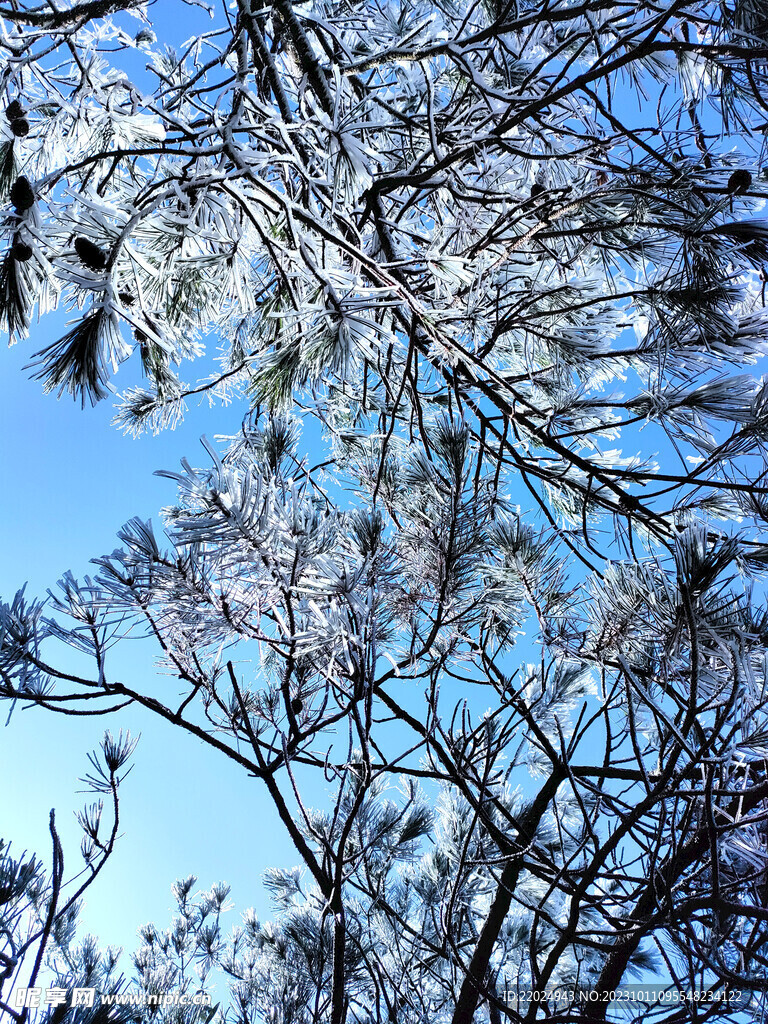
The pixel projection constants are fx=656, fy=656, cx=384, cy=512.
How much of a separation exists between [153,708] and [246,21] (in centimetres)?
130

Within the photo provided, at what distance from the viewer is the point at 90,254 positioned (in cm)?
94

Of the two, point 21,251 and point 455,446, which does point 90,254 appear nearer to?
point 21,251

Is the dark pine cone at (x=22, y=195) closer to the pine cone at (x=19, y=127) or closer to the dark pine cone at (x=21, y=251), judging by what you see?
the dark pine cone at (x=21, y=251)

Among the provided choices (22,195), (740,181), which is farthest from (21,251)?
(740,181)

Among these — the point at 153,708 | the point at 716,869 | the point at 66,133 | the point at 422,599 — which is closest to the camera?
the point at 716,869

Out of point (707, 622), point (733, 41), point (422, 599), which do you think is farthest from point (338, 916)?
point (733, 41)

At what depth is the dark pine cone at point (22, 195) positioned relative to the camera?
929 mm

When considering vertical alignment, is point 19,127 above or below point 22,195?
above

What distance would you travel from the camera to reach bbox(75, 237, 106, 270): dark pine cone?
92cm

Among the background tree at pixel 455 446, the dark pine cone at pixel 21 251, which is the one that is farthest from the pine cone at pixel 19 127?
the dark pine cone at pixel 21 251

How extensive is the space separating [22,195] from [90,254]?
0.13 metres

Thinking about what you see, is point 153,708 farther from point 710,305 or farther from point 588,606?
point 710,305

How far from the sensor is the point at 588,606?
1129mm

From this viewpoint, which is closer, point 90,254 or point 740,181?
point 90,254
